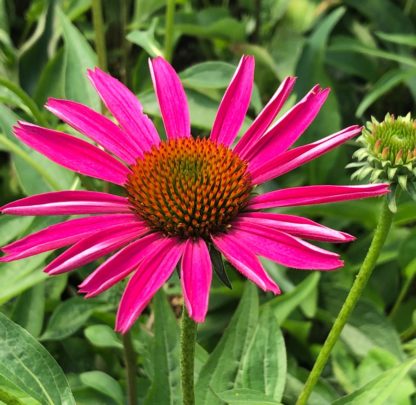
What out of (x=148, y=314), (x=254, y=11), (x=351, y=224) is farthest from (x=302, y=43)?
(x=148, y=314)

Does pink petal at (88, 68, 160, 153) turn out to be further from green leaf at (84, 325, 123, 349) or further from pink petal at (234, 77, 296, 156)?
green leaf at (84, 325, 123, 349)

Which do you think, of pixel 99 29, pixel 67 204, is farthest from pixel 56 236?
pixel 99 29

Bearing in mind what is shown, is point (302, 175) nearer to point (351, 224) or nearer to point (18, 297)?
point (351, 224)

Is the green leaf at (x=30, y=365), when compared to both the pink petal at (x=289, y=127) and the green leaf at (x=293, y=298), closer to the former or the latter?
the pink petal at (x=289, y=127)

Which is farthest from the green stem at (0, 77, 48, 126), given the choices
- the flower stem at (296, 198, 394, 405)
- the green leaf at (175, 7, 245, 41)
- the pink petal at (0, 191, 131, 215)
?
the green leaf at (175, 7, 245, 41)

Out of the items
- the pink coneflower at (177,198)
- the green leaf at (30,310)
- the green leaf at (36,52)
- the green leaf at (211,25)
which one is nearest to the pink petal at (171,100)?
the pink coneflower at (177,198)
